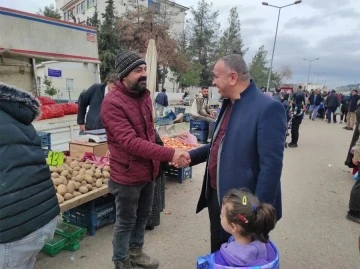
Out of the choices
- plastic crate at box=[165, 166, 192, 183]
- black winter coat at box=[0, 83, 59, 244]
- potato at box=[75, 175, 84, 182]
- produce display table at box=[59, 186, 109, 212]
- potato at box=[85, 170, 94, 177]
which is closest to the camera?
black winter coat at box=[0, 83, 59, 244]

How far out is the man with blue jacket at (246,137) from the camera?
214cm

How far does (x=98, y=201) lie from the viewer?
14.1ft

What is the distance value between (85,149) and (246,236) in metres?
3.62

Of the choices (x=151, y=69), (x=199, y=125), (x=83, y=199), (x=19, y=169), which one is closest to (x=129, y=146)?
(x=19, y=169)

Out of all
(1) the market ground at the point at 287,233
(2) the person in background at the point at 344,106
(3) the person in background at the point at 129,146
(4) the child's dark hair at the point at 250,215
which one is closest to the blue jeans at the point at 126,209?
(3) the person in background at the point at 129,146

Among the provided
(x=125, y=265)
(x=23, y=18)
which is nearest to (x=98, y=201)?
(x=125, y=265)

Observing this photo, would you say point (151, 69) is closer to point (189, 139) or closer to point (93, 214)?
point (189, 139)

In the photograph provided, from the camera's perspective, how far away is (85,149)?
5.05m

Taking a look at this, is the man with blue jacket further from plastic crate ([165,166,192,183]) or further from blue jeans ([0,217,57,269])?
plastic crate ([165,166,192,183])

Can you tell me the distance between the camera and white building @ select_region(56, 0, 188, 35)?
3819 centimetres

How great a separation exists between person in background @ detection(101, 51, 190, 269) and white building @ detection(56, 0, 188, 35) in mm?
35849

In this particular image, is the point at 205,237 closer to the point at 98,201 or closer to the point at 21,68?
the point at 98,201

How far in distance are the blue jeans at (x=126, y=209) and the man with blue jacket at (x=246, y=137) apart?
855 mm

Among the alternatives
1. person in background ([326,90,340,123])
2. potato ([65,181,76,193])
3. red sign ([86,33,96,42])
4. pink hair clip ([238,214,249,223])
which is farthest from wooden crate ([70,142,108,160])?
person in background ([326,90,340,123])
